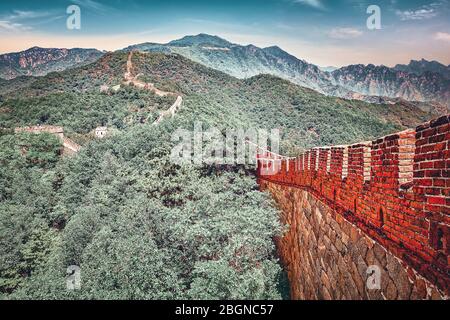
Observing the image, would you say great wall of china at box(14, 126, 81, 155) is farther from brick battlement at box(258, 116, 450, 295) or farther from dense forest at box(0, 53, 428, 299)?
brick battlement at box(258, 116, 450, 295)

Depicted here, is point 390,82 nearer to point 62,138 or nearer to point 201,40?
point 62,138

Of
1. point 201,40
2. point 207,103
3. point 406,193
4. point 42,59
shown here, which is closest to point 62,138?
point 207,103

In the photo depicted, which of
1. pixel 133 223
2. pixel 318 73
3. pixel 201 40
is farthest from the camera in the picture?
pixel 201 40

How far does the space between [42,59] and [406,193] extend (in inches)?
6395

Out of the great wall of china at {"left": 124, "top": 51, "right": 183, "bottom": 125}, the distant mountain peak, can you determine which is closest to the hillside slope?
the great wall of china at {"left": 124, "top": 51, "right": 183, "bottom": 125}

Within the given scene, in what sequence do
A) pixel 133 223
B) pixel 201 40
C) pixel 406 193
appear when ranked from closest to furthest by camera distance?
pixel 406 193 → pixel 133 223 → pixel 201 40

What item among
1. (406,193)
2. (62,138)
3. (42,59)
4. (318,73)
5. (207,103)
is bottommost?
(406,193)

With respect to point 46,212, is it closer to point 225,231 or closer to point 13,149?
point 13,149

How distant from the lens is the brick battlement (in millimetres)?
2010

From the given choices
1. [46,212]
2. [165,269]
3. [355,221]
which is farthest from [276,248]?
[46,212]

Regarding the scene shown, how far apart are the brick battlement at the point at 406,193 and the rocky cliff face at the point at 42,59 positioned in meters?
136

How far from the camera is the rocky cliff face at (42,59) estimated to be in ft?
403

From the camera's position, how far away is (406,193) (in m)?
2.45

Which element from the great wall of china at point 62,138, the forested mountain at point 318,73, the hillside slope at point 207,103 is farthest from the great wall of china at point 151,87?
the forested mountain at point 318,73
